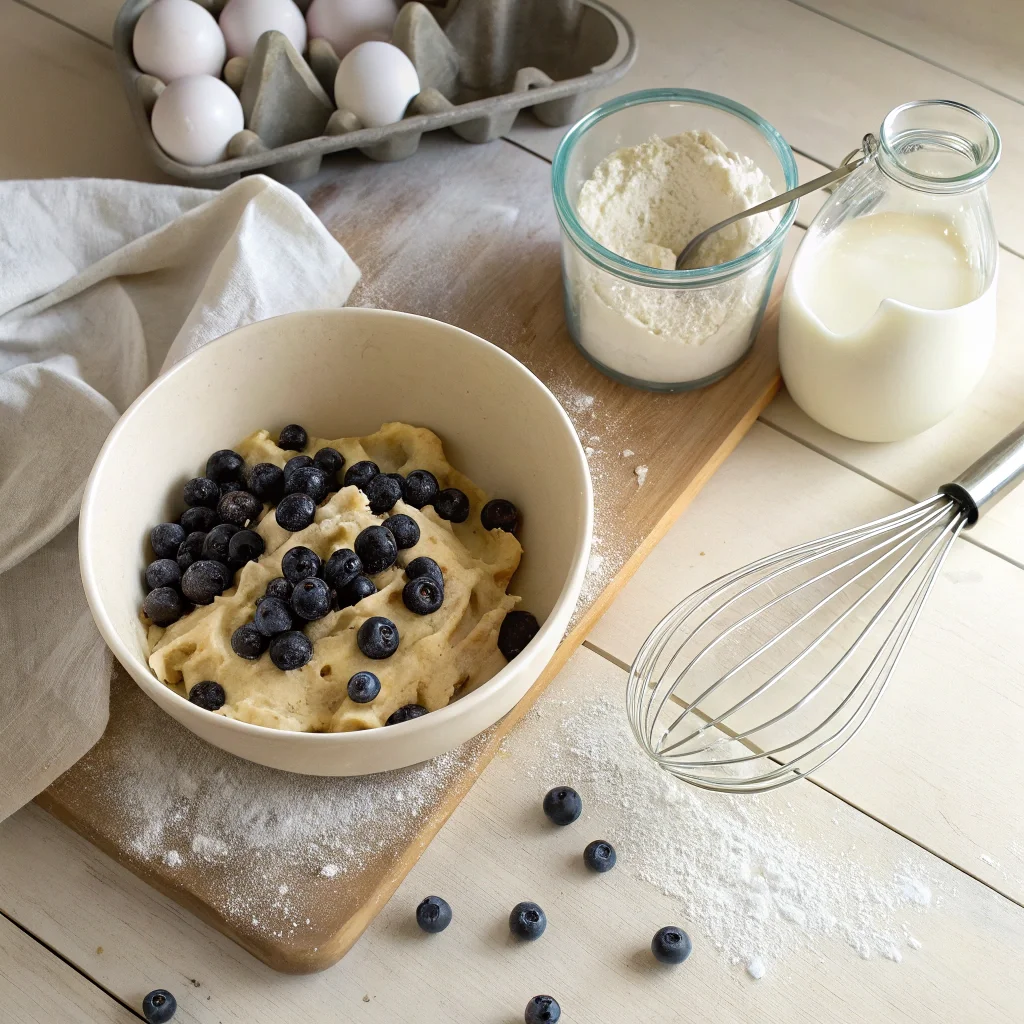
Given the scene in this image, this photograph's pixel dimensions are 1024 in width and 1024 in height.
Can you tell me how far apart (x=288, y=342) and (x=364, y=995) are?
485mm

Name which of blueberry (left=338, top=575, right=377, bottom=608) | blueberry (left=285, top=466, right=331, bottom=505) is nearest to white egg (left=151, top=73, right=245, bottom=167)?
blueberry (left=285, top=466, right=331, bottom=505)

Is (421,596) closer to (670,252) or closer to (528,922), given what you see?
(528,922)

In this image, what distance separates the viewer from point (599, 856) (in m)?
0.81

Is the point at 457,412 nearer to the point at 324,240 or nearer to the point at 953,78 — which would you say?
the point at 324,240

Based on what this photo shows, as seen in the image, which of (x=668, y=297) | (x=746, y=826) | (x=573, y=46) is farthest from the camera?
(x=573, y=46)

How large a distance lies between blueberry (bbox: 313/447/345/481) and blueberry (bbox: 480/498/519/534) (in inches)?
4.6

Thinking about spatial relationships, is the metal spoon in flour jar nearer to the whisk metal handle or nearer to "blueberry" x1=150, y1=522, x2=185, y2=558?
the whisk metal handle

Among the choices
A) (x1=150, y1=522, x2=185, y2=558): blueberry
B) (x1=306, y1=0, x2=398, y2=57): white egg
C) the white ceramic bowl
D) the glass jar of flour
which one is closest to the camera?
the white ceramic bowl

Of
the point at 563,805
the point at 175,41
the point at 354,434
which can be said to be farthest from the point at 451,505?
the point at 175,41

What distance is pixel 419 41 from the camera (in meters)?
1.13

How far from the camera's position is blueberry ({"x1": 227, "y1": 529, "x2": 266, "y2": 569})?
2.61ft

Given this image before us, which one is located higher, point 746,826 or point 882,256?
point 882,256

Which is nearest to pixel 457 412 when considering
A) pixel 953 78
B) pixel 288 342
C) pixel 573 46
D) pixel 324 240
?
pixel 288 342

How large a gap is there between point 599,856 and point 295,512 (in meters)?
0.33
